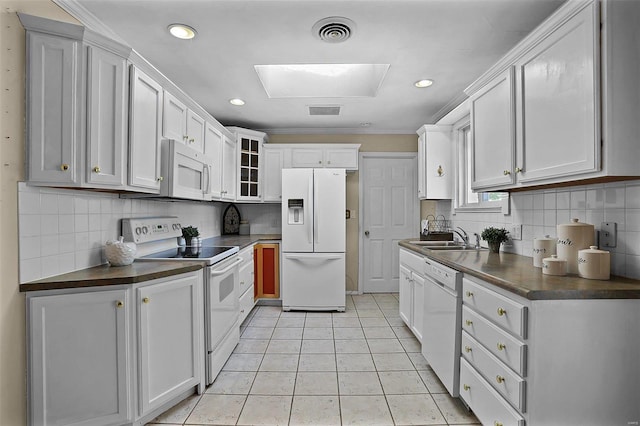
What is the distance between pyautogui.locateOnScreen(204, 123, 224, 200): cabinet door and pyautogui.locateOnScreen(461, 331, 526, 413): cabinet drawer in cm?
261

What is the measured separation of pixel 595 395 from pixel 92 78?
109 inches

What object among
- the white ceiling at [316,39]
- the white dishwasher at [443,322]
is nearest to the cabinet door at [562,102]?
the white ceiling at [316,39]

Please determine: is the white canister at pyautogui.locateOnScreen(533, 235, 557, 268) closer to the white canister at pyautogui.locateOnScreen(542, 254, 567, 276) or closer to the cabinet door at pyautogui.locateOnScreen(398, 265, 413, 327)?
the white canister at pyautogui.locateOnScreen(542, 254, 567, 276)

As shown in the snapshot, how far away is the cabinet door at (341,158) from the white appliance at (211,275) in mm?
1951

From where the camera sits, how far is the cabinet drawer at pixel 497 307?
1354 millimetres

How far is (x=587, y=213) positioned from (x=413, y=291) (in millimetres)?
1476

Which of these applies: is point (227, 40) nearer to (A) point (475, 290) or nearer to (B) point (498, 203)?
(A) point (475, 290)

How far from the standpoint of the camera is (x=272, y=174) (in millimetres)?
4250

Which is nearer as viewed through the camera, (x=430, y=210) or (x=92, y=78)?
(x=92, y=78)

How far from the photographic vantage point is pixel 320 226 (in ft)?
12.4

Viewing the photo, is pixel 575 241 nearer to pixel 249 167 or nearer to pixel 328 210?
pixel 328 210

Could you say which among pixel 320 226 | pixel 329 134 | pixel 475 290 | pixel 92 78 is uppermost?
pixel 329 134

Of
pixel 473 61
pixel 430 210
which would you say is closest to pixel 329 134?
pixel 430 210

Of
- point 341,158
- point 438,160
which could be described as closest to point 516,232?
point 438,160
